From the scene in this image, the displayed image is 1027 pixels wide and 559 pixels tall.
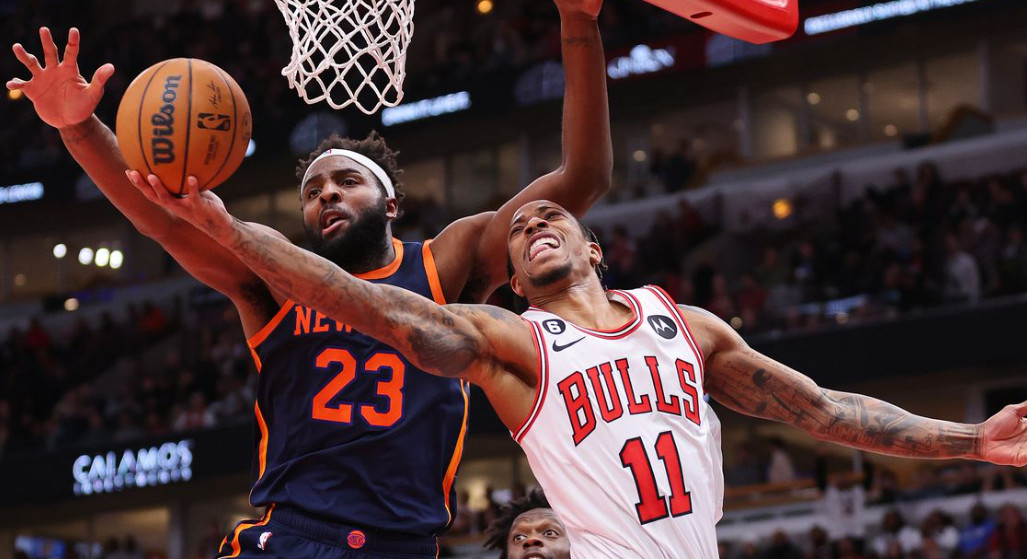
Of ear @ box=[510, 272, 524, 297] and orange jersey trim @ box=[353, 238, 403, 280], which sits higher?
orange jersey trim @ box=[353, 238, 403, 280]

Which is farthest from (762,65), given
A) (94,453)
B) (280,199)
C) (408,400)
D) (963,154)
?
(408,400)

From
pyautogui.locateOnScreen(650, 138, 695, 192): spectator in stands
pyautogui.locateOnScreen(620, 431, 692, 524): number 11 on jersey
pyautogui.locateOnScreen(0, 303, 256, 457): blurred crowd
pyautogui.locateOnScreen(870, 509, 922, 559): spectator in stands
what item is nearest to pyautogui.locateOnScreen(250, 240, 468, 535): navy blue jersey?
pyautogui.locateOnScreen(620, 431, 692, 524): number 11 on jersey

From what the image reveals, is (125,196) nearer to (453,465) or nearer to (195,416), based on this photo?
(453,465)

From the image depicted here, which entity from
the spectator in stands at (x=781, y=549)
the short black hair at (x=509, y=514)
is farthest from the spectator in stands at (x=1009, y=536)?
the short black hair at (x=509, y=514)

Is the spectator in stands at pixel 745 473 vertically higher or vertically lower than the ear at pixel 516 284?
lower

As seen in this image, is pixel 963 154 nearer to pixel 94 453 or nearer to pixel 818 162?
pixel 818 162

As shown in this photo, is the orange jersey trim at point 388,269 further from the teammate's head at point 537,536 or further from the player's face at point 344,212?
the teammate's head at point 537,536

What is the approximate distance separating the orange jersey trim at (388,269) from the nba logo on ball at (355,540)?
0.89 m

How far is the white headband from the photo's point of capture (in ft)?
16.4

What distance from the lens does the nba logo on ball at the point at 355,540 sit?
4480 millimetres

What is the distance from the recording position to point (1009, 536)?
12.0 m

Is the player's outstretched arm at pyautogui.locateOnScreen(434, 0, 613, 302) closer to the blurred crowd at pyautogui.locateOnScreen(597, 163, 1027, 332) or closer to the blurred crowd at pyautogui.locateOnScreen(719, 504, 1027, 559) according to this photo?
the blurred crowd at pyautogui.locateOnScreen(719, 504, 1027, 559)

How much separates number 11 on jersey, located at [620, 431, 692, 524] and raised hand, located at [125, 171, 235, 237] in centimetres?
134

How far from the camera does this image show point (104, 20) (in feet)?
93.9
